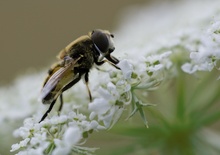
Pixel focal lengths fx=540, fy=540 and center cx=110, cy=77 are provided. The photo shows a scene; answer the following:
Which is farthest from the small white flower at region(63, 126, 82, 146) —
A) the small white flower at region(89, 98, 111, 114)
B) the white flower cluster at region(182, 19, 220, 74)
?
the white flower cluster at region(182, 19, 220, 74)

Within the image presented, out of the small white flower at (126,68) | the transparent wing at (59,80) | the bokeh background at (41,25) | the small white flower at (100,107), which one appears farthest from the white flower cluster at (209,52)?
the bokeh background at (41,25)

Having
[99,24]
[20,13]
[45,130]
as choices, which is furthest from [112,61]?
[20,13]

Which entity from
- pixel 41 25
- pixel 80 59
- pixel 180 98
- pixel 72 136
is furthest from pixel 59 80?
pixel 41 25

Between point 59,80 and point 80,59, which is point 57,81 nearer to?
point 59,80

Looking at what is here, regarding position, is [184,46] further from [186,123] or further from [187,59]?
[186,123]

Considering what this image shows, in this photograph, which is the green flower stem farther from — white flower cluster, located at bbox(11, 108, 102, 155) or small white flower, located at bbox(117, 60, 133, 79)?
white flower cluster, located at bbox(11, 108, 102, 155)

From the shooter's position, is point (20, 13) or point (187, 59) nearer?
point (187, 59)
